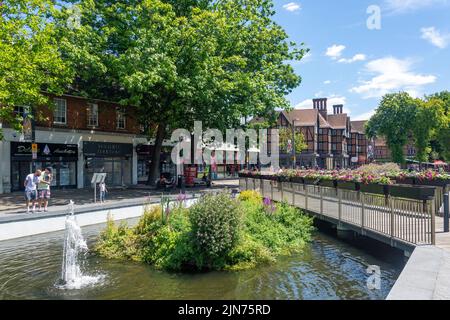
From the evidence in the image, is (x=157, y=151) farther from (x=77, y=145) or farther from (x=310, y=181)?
(x=310, y=181)

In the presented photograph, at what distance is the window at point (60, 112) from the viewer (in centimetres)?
2970

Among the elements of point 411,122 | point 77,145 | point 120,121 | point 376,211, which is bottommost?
point 376,211

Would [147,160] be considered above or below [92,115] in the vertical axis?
below

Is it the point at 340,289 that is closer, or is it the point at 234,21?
the point at 340,289

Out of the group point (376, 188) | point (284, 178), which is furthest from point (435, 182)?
point (284, 178)

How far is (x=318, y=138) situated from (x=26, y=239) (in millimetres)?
75659

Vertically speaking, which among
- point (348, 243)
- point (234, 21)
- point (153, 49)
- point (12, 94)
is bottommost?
point (348, 243)

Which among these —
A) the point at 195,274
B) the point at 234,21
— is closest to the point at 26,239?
the point at 195,274

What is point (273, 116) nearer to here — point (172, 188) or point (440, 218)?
point (172, 188)

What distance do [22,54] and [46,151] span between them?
35.7 ft

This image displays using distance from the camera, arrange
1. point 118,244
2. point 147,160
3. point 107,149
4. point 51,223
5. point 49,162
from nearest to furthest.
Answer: point 118,244, point 51,223, point 49,162, point 107,149, point 147,160

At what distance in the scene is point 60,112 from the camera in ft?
98.7
